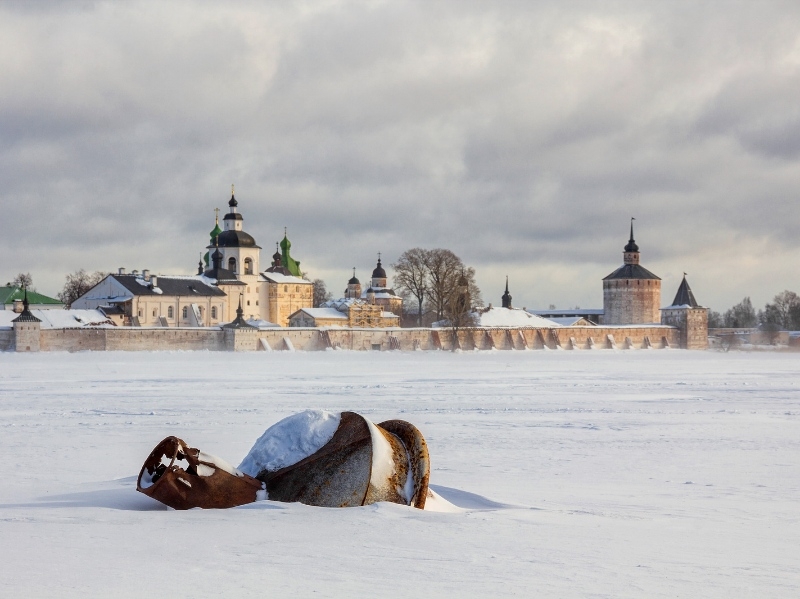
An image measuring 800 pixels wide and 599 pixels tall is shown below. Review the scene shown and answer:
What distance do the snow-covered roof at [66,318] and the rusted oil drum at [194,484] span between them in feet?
158

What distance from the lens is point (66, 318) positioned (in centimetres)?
5603

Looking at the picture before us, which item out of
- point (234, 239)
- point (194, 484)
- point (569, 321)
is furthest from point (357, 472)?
point (569, 321)

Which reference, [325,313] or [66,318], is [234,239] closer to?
[325,313]

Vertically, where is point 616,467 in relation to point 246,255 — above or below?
below

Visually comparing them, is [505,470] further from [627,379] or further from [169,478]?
[627,379]

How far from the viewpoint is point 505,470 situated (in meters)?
9.08

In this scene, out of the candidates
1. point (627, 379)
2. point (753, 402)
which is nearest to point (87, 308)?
point (627, 379)

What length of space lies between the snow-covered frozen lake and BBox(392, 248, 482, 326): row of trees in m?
46.6

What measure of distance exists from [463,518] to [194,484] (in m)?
1.59

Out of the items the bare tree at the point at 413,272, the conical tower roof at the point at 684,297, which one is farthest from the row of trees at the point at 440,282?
the conical tower roof at the point at 684,297

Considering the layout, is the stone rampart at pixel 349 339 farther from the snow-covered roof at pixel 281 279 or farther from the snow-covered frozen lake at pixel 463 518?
the snow-covered frozen lake at pixel 463 518

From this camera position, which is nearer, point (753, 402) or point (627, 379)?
point (753, 402)

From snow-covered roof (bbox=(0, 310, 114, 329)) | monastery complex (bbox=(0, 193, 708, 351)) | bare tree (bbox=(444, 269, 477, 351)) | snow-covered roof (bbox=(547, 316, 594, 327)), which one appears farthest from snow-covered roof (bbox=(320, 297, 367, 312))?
snow-covered roof (bbox=(0, 310, 114, 329))

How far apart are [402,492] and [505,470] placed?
8.86 ft
